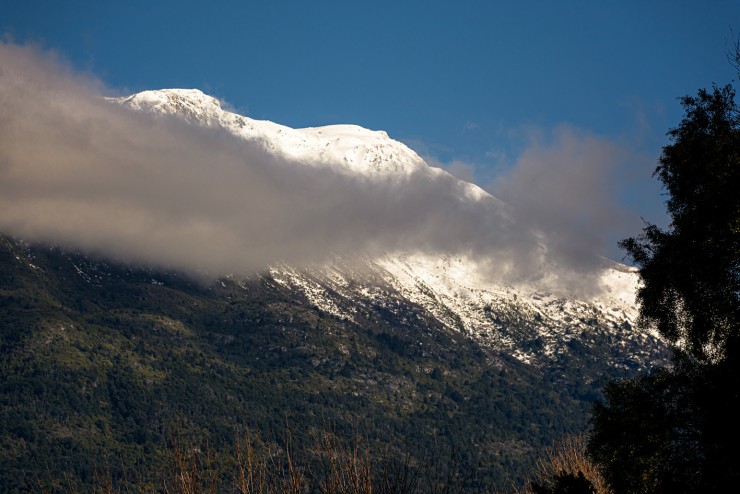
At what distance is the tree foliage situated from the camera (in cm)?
3191

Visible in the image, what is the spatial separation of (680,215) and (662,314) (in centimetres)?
434

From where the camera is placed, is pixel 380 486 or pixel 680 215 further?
pixel 680 215

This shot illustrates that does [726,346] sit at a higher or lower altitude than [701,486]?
higher

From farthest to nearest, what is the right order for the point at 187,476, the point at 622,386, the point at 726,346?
the point at 622,386
the point at 726,346
the point at 187,476

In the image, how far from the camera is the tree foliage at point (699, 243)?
1256 inches

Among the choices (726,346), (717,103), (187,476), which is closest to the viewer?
(187,476)

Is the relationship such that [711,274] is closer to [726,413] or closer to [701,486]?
[726,413]

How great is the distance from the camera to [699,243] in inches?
1321

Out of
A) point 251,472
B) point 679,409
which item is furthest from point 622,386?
point 251,472

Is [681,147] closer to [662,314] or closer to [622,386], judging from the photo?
[662,314]

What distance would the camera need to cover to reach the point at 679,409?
3300cm

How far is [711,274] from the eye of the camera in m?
33.1

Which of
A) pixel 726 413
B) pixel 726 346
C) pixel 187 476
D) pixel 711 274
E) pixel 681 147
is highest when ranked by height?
pixel 681 147

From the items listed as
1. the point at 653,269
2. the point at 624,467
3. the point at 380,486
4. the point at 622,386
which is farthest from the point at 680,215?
the point at 380,486
